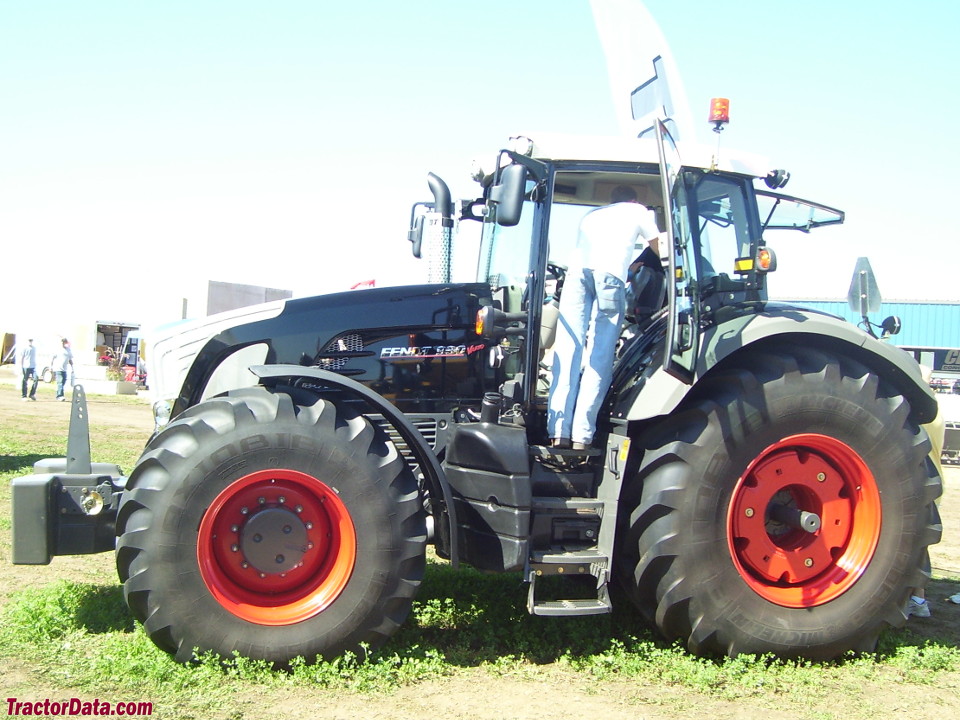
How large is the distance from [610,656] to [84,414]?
119 inches

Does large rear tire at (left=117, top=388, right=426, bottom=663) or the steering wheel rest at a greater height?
the steering wheel

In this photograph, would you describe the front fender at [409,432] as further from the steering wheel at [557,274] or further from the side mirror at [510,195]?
the steering wheel at [557,274]

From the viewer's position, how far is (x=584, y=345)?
4.35 m

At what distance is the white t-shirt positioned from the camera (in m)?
4.29

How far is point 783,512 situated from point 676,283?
135cm

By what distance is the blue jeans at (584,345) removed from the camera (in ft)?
14.2

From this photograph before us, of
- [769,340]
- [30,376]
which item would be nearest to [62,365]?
[30,376]

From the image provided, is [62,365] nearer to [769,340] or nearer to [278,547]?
[278,547]

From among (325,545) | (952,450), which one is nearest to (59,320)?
(952,450)

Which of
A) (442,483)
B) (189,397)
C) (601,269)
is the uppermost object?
(601,269)

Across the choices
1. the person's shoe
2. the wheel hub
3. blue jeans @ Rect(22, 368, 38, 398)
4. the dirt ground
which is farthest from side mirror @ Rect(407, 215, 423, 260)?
blue jeans @ Rect(22, 368, 38, 398)

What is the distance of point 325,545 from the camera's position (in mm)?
4043

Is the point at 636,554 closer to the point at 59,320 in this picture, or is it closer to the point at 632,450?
the point at 632,450

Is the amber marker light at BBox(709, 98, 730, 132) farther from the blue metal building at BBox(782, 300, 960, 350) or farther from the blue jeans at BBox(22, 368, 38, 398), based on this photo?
the blue metal building at BBox(782, 300, 960, 350)
